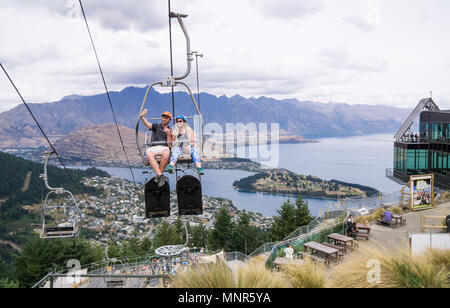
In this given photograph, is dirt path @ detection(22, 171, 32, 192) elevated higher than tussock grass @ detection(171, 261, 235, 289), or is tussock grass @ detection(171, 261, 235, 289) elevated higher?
tussock grass @ detection(171, 261, 235, 289)

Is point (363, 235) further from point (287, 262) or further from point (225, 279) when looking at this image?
point (225, 279)

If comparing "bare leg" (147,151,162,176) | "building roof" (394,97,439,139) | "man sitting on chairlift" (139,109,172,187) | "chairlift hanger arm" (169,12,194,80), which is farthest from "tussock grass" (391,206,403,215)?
"building roof" (394,97,439,139)

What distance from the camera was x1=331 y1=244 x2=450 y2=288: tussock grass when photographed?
3416mm

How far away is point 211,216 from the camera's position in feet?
223

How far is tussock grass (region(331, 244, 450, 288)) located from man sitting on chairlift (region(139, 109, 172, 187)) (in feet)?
9.38

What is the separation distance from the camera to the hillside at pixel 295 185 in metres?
90.5

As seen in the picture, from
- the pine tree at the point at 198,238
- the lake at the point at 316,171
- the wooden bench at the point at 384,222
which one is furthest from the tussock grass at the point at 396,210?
the lake at the point at 316,171

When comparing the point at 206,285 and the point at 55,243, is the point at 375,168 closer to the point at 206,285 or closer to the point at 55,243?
the point at 55,243

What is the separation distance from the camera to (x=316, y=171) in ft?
415

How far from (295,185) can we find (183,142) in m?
105

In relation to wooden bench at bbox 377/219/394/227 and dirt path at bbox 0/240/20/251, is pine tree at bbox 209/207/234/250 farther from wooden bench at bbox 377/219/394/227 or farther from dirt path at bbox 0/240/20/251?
dirt path at bbox 0/240/20/251

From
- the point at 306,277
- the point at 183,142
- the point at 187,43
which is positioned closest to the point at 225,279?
the point at 306,277
